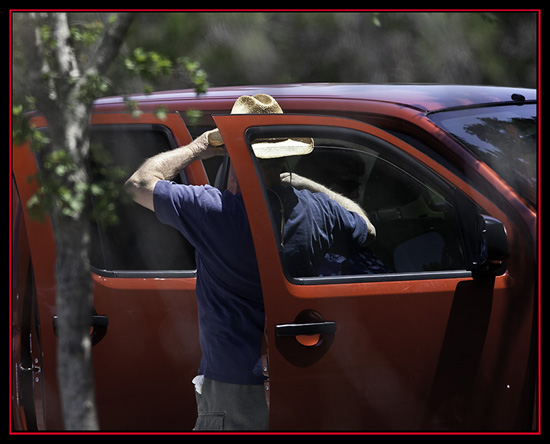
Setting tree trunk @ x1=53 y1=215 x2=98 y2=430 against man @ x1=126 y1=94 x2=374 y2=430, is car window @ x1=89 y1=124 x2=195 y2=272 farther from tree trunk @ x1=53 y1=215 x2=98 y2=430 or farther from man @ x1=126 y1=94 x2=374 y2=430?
tree trunk @ x1=53 y1=215 x2=98 y2=430

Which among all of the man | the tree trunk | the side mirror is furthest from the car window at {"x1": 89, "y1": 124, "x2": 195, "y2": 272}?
the side mirror

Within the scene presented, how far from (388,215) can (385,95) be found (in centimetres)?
51

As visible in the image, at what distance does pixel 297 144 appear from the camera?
2.71 m

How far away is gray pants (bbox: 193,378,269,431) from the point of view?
8.62 feet

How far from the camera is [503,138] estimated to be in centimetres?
292

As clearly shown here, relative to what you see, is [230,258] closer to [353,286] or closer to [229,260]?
[229,260]

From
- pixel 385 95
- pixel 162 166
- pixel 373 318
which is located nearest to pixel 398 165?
pixel 385 95

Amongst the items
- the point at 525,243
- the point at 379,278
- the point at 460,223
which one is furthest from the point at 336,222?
the point at 525,243

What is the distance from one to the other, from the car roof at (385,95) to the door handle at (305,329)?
919 mm

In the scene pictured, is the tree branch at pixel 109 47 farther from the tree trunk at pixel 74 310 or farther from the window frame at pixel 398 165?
the window frame at pixel 398 165

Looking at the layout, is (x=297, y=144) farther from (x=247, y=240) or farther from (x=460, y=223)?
(x=460, y=223)

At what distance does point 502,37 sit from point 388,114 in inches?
286

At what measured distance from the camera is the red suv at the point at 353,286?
257 centimetres

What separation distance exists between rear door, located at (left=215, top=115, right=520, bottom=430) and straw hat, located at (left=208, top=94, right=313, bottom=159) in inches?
1.4
